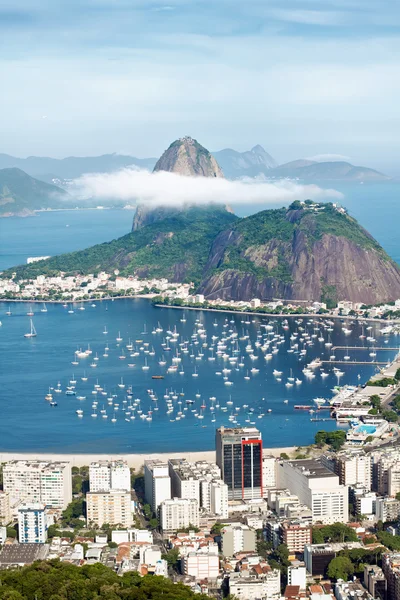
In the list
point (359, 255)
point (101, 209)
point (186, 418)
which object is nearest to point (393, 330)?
point (359, 255)

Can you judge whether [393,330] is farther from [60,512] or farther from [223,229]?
[60,512]

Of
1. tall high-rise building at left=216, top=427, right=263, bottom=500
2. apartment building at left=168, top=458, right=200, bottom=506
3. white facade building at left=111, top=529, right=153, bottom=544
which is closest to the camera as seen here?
white facade building at left=111, top=529, right=153, bottom=544

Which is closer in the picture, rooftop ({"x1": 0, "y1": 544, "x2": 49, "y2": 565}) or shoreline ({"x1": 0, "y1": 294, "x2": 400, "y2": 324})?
rooftop ({"x1": 0, "y1": 544, "x2": 49, "y2": 565})

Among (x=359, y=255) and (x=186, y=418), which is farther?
(x=359, y=255)

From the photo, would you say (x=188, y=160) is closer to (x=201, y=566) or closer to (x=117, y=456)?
(x=117, y=456)

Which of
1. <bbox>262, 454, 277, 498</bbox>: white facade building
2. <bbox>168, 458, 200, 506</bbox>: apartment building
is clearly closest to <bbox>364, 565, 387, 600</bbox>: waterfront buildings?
<bbox>168, 458, 200, 506</bbox>: apartment building

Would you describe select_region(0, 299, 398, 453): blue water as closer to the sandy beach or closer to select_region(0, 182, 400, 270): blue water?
the sandy beach

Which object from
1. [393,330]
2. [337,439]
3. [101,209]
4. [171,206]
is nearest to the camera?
[337,439]
